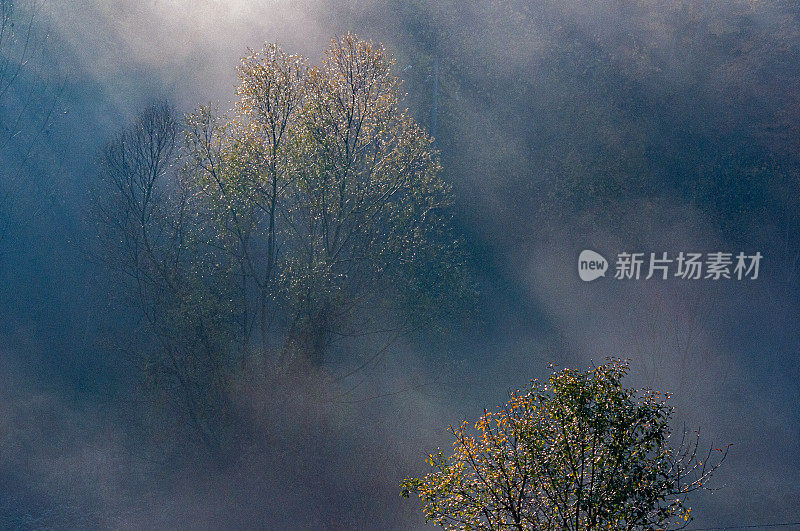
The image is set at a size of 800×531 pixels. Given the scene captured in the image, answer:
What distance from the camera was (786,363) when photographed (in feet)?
61.2

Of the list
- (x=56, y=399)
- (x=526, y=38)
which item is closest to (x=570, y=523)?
(x=56, y=399)

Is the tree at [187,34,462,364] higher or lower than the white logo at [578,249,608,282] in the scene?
lower

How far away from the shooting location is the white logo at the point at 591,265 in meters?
19.3

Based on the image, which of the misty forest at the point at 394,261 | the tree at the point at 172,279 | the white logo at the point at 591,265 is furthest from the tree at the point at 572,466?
the white logo at the point at 591,265

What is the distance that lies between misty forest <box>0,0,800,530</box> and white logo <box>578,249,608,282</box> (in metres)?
0.11

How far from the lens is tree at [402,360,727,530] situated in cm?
610

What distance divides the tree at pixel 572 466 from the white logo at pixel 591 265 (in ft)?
43.1

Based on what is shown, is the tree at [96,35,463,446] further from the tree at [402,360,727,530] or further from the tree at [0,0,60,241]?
the tree at [0,0,60,241]

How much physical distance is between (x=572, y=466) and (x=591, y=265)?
548 inches

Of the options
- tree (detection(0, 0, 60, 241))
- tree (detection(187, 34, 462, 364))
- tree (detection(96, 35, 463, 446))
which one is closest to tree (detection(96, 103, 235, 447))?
tree (detection(96, 35, 463, 446))

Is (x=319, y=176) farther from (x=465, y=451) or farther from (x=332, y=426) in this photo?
(x=465, y=451)

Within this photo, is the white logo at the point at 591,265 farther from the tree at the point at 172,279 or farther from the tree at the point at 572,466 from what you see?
the tree at the point at 572,466

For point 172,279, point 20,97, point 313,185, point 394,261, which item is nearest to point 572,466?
point 313,185

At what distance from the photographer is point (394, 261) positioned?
14.3 metres
